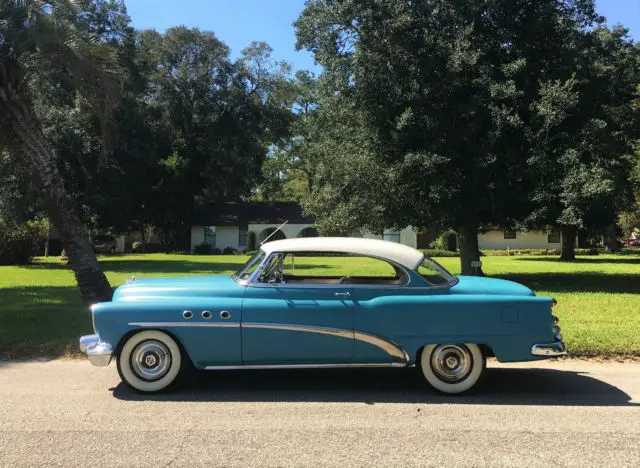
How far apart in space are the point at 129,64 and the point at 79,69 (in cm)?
2147

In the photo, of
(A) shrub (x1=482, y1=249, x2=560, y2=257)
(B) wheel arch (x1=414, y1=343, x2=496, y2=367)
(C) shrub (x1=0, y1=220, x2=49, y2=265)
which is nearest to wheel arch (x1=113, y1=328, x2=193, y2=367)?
(B) wheel arch (x1=414, y1=343, x2=496, y2=367)

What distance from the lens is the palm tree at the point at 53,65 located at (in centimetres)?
1105

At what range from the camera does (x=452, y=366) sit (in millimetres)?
5707

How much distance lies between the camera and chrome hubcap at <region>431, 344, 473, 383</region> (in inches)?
223

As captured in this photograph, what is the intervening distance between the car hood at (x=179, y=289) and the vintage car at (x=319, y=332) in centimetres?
3

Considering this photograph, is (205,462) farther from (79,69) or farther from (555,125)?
(555,125)

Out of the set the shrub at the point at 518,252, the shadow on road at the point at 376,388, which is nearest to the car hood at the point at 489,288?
the shadow on road at the point at 376,388

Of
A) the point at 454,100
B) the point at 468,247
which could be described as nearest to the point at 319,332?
the point at 454,100

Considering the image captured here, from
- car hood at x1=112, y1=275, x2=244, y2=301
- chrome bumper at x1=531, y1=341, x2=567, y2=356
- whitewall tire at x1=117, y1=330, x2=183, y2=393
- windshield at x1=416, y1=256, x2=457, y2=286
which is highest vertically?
windshield at x1=416, y1=256, x2=457, y2=286

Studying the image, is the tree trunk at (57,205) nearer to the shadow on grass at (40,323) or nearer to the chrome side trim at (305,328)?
the shadow on grass at (40,323)

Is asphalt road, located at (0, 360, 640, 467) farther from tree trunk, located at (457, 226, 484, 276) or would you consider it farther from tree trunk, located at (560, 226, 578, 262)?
tree trunk, located at (560, 226, 578, 262)

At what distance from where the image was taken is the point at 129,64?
1236 inches

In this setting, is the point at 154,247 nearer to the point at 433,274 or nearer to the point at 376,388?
the point at 376,388

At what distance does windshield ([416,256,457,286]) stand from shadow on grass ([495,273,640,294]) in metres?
10.3
